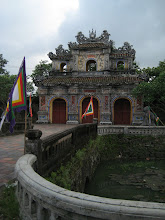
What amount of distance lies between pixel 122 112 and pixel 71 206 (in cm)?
1752

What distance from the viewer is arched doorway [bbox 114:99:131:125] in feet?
61.2

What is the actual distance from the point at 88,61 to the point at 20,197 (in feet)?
62.6

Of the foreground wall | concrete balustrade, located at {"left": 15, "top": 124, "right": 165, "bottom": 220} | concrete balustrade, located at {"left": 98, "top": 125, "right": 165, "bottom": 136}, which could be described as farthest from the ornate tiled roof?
the foreground wall

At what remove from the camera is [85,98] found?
19.2m

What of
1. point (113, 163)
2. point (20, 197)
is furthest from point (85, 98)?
point (20, 197)

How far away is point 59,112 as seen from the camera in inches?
776

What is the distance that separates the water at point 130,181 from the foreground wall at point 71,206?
5.11 m

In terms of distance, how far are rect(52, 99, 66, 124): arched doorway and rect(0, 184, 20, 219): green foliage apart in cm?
1658

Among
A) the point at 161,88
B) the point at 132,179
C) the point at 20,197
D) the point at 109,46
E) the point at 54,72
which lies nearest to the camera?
the point at 20,197

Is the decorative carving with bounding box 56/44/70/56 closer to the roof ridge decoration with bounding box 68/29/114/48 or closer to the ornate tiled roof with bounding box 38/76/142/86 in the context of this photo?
the roof ridge decoration with bounding box 68/29/114/48

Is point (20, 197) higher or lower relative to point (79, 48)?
lower

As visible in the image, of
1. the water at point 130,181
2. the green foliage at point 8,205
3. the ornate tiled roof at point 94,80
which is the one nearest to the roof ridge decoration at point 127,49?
the ornate tiled roof at point 94,80

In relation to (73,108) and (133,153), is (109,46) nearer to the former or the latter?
(73,108)

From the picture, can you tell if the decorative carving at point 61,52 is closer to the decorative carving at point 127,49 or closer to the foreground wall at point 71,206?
the decorative carving at point 127,49
